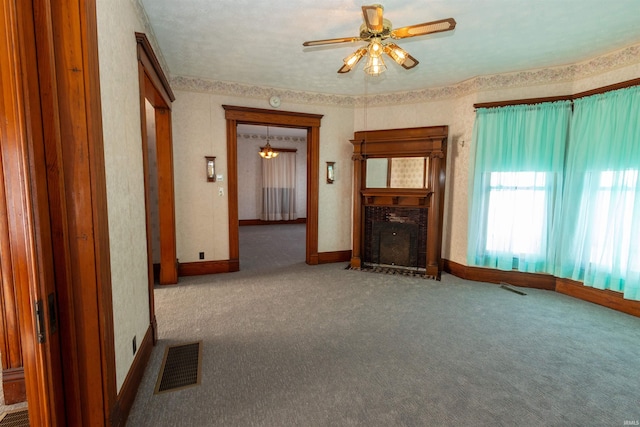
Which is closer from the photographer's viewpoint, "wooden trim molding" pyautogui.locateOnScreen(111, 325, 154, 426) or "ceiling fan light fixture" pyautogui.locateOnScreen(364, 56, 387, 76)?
"wooden trim molding" pyautogui.locateOnScreen(111, 325, 154, 426)

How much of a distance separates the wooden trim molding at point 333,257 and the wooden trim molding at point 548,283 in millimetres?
1621

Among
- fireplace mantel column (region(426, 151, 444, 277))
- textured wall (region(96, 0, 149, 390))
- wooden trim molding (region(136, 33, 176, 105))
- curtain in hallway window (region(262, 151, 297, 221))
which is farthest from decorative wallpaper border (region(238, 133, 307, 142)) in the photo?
textured wall (region(96, 0, 149, 390))

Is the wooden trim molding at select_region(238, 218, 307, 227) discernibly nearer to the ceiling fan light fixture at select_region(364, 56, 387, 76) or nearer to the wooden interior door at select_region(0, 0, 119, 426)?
the ceiling fan light fixture at select_region(364, 56, 387, 76)

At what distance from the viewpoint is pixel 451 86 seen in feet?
14.6

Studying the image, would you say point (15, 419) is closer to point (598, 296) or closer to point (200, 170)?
point (200, 170)

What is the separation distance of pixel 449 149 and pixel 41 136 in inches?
183

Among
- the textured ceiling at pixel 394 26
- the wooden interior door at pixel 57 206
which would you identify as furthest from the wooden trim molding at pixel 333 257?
the wooden interior door at pixel 57 206

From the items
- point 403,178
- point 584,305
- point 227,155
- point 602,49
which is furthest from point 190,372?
point 602,49

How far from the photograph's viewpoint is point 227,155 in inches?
175

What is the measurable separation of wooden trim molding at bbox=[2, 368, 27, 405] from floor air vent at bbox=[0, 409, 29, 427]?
0.29ft

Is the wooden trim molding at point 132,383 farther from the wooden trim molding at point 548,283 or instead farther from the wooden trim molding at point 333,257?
the wooden trim molding at point 548,283

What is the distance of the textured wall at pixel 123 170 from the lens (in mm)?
1601

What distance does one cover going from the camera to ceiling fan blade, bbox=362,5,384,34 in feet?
6.76

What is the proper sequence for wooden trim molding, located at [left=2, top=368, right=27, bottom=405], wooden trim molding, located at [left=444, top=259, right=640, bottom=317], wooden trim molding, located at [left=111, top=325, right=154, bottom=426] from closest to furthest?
wooden trim molding, located at [left=111, top=325, right=154, bottom=426]
wooden trim molding, located at [left=2, top=368, right=27, bottom=405]
wooden trim molding, located at [left=444, top=259, right=640, bottom=317]
